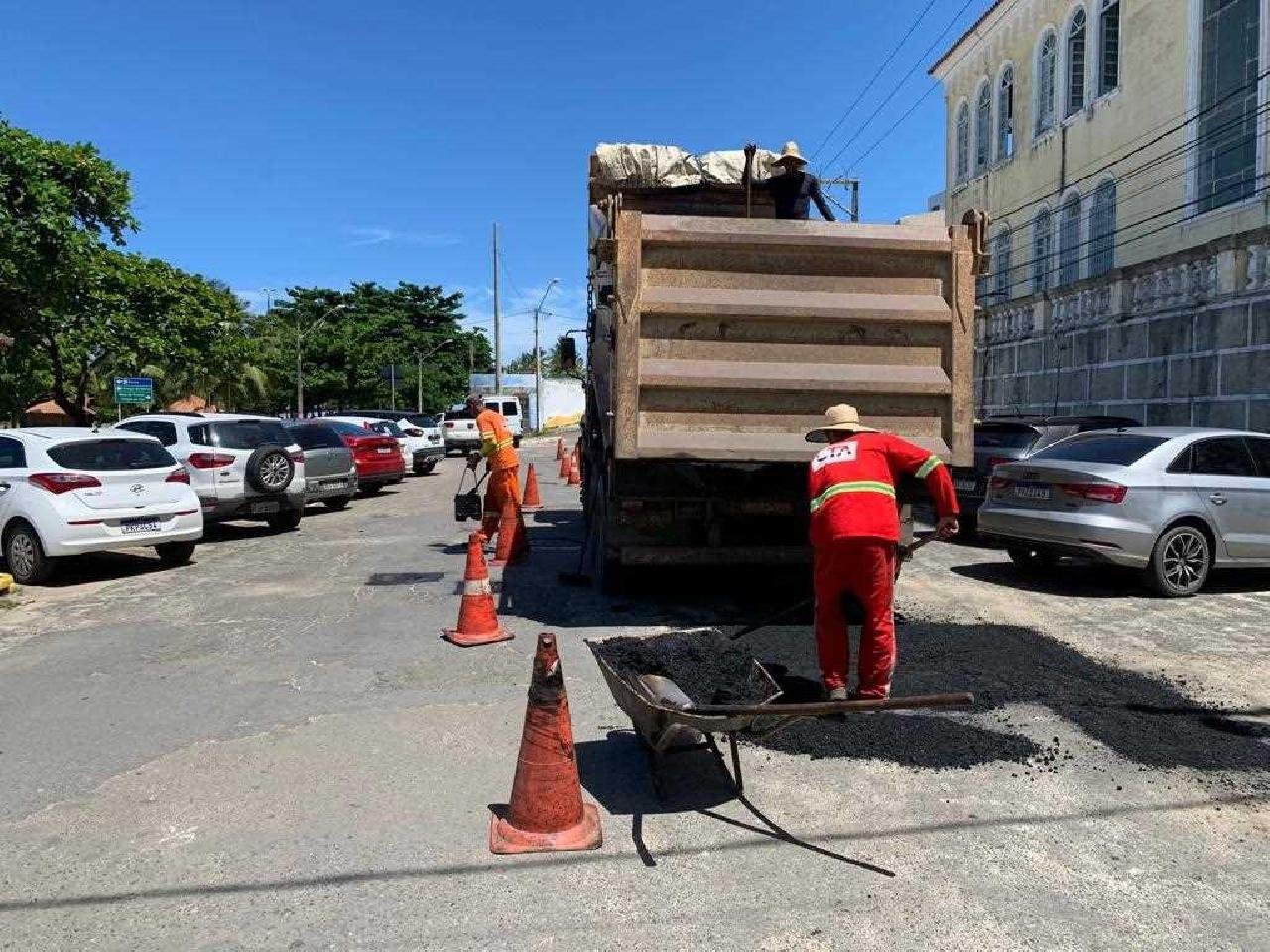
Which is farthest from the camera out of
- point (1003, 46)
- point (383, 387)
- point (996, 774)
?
point (383, 387)

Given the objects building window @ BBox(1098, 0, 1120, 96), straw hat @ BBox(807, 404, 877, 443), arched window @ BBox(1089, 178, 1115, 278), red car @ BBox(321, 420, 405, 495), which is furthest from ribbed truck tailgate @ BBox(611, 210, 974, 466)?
building window @ BBox(1098, 0, 1120, 96)

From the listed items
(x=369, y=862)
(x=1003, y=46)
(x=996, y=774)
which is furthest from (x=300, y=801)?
(x=1003, y=46)

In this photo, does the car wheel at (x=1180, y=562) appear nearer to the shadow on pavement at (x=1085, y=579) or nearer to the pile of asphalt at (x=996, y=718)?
the shadow on pavement at (x=1085, y=579)

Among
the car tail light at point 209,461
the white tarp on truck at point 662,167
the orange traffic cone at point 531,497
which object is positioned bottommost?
the orange traffic cone at point 531,497

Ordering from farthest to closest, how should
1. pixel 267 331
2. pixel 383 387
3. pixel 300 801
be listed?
pixel 383 387, pixel 267 331, pixel 300 801

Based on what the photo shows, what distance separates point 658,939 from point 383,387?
56579mm

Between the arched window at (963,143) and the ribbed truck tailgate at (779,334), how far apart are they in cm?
2609

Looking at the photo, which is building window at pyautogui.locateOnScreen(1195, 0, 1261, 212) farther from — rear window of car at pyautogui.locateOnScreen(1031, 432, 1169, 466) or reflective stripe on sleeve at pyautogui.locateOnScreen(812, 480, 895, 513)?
reflective stripe on sleeve at pyautogui.locateOnScreen(812, 480, 895, 513)

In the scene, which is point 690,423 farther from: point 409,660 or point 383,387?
point 383,387

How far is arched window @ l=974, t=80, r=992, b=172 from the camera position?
1108 inches

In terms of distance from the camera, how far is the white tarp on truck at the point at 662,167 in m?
9.01

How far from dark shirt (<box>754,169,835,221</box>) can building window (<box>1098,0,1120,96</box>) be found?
18.1m

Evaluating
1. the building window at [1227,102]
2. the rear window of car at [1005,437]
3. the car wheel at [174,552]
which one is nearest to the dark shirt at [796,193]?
the rear window of car at [1005,437]

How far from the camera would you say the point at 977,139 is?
28984 mm
